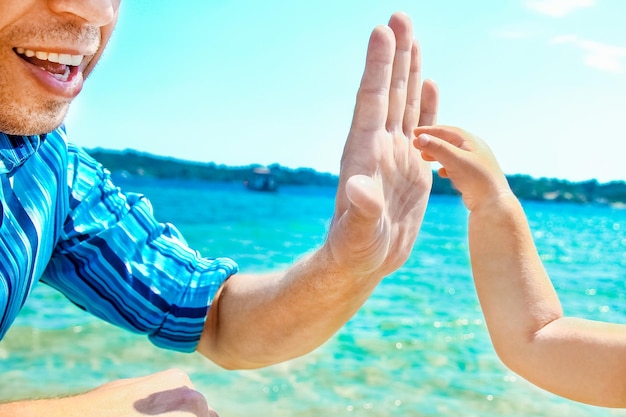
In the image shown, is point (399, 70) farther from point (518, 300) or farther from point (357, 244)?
point (518, 300)

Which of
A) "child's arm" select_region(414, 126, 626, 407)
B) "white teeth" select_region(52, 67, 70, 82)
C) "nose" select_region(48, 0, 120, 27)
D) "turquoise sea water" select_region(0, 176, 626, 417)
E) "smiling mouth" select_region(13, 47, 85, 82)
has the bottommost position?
"turquoise sea water" select_region(0, 176, 626, 417)

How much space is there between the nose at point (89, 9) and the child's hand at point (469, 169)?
72 cm

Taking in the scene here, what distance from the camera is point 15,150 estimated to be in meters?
1.53

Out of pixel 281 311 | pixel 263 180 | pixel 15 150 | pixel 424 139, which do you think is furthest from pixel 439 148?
pixel 263 180

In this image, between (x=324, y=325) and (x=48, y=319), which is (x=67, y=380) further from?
(x=324, y=325)

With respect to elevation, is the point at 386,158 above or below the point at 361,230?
above

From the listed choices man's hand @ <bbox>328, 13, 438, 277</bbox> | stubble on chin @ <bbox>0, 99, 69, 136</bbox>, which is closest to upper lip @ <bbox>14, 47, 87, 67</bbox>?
stubble on chin @ <bbox>0, 99, 69, 136</bbox>

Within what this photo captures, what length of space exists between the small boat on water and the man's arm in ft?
151

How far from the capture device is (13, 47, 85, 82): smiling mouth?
1.50 m

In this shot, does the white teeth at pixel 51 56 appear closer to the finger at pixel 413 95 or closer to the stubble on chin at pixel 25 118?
the stubble on chin at pixel 25 118

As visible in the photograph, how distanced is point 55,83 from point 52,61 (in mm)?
53

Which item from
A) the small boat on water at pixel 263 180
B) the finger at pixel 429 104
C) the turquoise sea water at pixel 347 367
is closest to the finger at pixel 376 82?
the finger at pixel 429 104

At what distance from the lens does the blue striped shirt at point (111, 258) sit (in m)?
1.67

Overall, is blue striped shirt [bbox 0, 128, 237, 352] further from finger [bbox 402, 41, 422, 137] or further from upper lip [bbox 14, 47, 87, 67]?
finger [bbox 402, 41, 422, 137]
